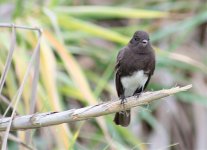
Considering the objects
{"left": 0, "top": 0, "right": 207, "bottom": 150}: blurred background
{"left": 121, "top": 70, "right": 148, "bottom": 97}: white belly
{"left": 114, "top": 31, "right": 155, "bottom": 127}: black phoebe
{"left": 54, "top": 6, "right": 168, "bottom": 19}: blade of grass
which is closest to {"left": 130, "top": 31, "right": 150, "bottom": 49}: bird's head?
{"left": 114, "top": 31, "right": 155, "bottom": 127}: black phoebe

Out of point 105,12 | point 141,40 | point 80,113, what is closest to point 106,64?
point 105,12

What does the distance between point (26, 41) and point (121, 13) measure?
579 mm

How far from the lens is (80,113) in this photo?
6.83 ft

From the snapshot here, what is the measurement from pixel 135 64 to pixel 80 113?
27.6 inches

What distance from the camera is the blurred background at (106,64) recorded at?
3.33 metres

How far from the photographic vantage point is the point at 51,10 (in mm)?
3658

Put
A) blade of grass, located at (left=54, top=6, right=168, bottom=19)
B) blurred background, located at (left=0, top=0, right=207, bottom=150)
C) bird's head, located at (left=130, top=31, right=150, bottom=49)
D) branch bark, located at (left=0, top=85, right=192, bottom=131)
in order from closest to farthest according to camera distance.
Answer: branch bark, located at (left=0, top=85, right=192, bottom=131) → bird's head, located at (left=130, top=31, right=150, bottom=49) → blurred background, located at (left=0, top=0, right=207, bottom=150) → blade of grass, located at (left=54, top=6, right=168, bottom=19)

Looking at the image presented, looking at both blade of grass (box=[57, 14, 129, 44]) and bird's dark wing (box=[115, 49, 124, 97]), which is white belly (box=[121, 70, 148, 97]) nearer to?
bird's dark wing (box=[115, 49, 124, 97])

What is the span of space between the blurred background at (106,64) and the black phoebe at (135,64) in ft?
1.26

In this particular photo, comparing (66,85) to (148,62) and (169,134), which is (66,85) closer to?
(169,134)

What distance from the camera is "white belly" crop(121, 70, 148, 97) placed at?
2.75 metres

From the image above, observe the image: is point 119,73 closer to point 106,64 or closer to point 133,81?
point 133,81

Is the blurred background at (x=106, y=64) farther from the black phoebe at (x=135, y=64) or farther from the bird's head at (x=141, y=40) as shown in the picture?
the bird's head at (x=141, y=40)

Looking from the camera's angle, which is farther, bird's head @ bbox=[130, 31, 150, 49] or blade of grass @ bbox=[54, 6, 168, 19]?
blade of grass @ bbox=[54, 6, 168, 19]
